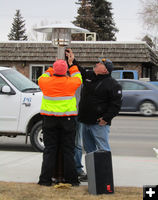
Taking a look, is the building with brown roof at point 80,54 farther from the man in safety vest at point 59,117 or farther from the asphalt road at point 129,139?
the man in safety vest at point 59,117

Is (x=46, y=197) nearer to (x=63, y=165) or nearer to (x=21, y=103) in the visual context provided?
(x=63, y=165)

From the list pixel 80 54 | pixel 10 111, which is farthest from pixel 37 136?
pixel 80 54

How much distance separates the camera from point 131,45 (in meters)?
28.7

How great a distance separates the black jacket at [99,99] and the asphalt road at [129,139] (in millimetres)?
3618

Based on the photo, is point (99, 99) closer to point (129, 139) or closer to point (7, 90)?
point (7, 90)

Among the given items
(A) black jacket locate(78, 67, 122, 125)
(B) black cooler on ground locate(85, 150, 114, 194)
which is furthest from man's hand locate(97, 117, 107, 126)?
(B) black cooler on ground locate(85, 150, 114, 194)

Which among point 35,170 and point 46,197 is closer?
point 46,197

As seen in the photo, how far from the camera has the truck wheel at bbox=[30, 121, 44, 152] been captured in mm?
9586

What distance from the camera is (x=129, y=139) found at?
12508 mm

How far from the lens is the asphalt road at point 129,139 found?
10.5 m

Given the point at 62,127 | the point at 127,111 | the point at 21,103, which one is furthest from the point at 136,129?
the point at 62,127

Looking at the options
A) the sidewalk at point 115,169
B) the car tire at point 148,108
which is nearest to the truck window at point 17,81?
the sidewalk at point 115,169

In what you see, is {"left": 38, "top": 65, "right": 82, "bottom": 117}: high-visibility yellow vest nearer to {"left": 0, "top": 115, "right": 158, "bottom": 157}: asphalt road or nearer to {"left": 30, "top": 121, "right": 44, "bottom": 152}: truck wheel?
{"left": 30, "top": 121, "right": 44, "bottom": 152}: truck wheel

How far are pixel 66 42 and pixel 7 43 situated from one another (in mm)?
23748
